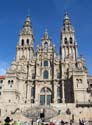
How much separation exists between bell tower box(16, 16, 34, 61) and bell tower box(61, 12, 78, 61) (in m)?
10.2

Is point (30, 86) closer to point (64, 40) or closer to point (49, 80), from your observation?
point (49, 80)

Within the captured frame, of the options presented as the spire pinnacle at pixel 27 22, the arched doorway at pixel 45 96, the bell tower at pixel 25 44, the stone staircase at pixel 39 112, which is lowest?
the stone staircase at pixel 39 112

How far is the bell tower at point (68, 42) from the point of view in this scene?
6994 cm

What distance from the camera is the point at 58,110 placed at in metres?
54.2

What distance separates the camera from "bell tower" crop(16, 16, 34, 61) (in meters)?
70.8

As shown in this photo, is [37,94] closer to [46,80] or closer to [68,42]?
[46,80]

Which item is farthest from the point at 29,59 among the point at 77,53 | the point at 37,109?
the point at 37,109

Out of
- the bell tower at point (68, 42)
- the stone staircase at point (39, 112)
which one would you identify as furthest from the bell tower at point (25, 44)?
the stone staircase at point (39, 112)

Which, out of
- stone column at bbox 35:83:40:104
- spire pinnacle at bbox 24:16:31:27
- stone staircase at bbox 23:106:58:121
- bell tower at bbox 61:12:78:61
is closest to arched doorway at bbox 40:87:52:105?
stone column at bbox 35:83:40:104

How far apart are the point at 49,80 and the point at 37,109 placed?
48.8 feet

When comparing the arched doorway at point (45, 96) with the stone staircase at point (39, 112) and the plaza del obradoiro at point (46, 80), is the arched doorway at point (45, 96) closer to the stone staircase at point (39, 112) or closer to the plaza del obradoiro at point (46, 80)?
the plaza del obradoiro at point (46, 80)

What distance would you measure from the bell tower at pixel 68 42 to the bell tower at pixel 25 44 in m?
10.2

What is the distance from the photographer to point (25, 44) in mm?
72562

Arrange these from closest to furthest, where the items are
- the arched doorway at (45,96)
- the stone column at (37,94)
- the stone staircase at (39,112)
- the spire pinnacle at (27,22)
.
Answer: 1. the stone staircase at (39,112)
2. the stone column at (37,94)
3. the arched doorway at (45,96)
4. the spire pinnacle at (27,22)
